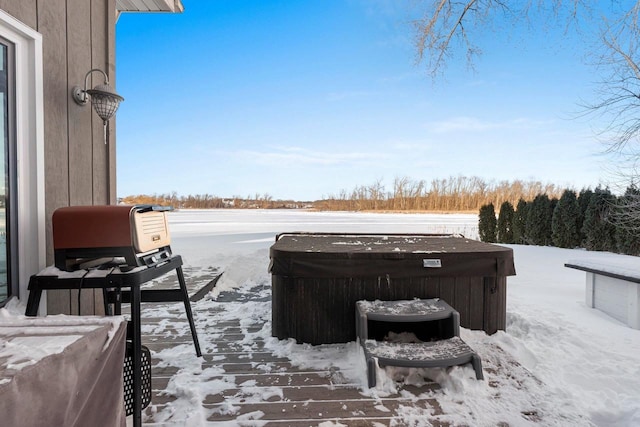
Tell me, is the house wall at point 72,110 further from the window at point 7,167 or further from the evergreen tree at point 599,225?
the evergreen tree at point 599,225

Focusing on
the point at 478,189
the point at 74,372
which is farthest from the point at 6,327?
the point at 478,189

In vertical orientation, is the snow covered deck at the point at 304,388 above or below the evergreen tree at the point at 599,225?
below

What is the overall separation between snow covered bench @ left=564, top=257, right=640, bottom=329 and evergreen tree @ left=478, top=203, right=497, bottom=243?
7.01 metres

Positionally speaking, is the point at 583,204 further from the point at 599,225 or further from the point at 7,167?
the point at 7,167

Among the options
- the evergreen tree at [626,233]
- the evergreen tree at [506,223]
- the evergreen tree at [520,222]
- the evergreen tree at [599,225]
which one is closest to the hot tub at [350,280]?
the evergreen tree at [626,233]

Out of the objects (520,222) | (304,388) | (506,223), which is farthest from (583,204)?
(304,388)

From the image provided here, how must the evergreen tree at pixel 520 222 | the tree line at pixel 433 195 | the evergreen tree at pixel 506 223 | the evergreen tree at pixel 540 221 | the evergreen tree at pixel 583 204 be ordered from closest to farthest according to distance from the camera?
the evergreen tree at pixel 583 204
the evergreen tree at pixel 540 221
the evergreen tree at pixel 520 222
the evergreen tree at pixel 506 223
the tree line at pixel 433 195

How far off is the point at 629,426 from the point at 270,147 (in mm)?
17063

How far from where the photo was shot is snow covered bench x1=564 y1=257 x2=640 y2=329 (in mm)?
3561

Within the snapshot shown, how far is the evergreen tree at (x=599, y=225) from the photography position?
28.3 feet

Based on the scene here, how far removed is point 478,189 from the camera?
65.3 ft

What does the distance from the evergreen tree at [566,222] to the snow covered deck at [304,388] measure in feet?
29.2

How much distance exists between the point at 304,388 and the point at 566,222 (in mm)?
10418

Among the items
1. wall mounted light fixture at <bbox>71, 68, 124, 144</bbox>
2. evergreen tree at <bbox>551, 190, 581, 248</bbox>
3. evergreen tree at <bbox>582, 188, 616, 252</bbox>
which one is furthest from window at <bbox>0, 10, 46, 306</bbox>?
evergreen tree at <bbox>551, 190, 581, 248</bbox>
